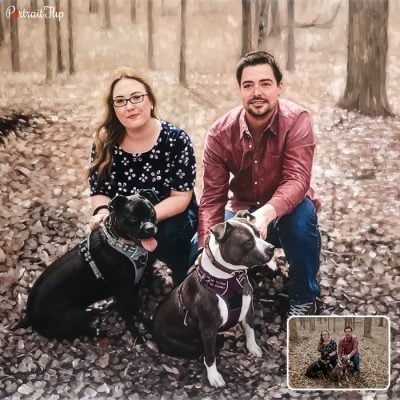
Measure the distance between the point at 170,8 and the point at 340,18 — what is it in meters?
0.86

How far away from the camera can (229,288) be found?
300 cm

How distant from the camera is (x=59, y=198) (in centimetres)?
321

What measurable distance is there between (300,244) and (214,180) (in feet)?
1.78

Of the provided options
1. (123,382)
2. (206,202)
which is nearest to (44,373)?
(123,382)

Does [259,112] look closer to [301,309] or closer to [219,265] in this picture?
[219,265]

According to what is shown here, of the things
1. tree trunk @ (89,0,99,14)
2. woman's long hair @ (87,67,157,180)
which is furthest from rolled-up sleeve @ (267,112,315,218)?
tree trunk @ (89,0,99,14)

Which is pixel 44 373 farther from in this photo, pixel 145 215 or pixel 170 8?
pixel 170 8

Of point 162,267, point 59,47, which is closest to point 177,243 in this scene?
point 162,267

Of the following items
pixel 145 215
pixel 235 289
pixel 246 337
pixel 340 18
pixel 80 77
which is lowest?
pixel 246 337

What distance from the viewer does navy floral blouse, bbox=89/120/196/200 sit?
122 inches

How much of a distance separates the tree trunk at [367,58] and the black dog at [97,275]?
1208 mm

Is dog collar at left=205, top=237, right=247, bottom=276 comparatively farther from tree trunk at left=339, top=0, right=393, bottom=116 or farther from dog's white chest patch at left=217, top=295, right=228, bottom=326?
tree trunk at left=339, top=0, right=393, bottom=116

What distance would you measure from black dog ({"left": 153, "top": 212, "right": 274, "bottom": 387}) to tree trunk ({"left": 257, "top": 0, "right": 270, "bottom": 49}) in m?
0.88

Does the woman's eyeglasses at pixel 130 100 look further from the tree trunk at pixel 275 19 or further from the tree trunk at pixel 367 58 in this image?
the tree trunk at pixel 367 58
